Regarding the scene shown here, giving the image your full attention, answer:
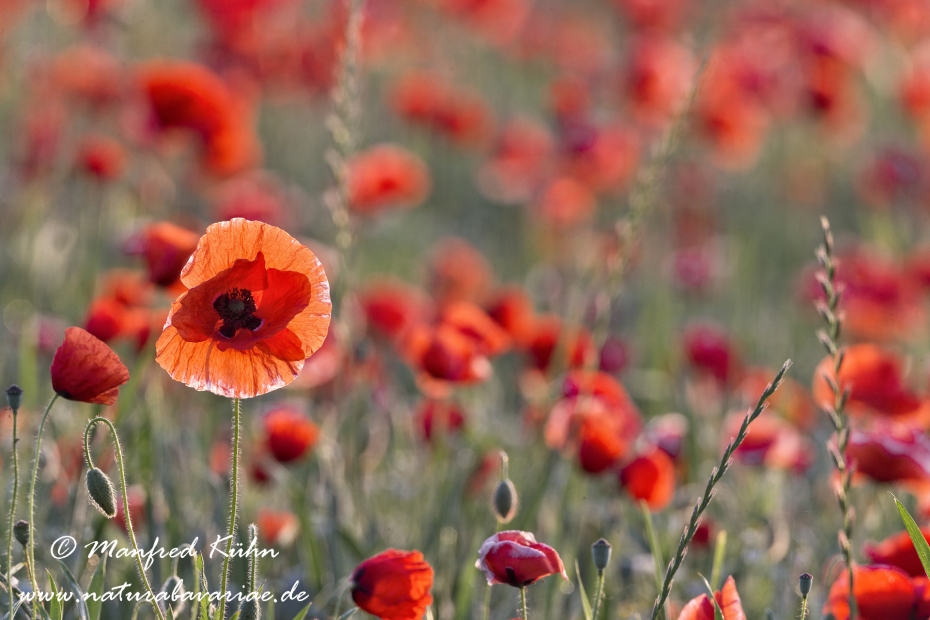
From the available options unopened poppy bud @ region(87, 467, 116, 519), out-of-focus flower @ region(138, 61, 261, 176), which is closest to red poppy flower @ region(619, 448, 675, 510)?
unopened poppy bud @ region(87, 467, 116, 519)

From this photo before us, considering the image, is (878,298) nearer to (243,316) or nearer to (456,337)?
(456,337)

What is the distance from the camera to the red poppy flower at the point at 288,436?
7.45 feet

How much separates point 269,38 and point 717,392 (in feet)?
11.0

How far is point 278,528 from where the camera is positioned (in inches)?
88.4

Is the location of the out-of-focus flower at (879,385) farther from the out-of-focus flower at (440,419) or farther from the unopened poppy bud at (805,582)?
the unopened poppy bud at (805,582)

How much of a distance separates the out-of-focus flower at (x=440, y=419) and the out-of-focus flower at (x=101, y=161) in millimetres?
1713

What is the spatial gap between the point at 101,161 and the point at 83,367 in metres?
2.48

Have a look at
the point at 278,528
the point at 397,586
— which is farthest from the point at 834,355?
the point at 278,528

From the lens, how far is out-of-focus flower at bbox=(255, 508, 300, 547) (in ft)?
7.18

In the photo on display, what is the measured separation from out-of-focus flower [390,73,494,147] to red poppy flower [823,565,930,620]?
410cm

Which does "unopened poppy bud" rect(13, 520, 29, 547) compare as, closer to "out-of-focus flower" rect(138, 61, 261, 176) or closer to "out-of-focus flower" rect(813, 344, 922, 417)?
"out-of-focus flower" rect(813, 344, 922, 417)

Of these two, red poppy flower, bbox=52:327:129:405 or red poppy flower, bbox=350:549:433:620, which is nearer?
red poppy flower, bbox=52:327:129:405

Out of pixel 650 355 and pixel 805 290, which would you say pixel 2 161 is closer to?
pixel 650 355

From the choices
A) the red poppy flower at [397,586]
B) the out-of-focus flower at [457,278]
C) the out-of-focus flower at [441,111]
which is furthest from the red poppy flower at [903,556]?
the out-of-focus flower at [441,111]
